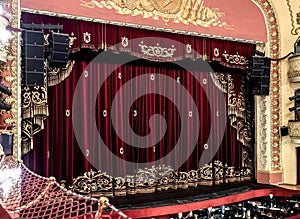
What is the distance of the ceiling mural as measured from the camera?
173 inches

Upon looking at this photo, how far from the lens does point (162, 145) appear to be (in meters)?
5.46

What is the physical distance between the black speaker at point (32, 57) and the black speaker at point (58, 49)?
166 millimetres

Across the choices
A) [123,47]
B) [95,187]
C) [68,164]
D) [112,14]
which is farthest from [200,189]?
[112,14]

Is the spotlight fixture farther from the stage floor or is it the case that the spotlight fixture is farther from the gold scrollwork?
the gold scrollwork

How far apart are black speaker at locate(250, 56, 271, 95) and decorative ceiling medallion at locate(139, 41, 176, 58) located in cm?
130

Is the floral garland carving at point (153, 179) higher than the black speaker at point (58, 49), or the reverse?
the black speaker at point (58, 49)

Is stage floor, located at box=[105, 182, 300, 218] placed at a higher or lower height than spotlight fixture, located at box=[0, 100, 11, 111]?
lower

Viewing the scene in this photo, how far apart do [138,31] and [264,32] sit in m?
2.23

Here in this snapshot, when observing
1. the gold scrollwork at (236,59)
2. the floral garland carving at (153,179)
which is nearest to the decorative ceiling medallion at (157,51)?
the gold scrollwork at (236,59)

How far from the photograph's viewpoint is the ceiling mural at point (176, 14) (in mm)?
4398

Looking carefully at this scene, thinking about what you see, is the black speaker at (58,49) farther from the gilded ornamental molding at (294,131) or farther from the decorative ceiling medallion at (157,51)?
the gilded ornamental molding at (294,131)

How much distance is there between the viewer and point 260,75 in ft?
18.9

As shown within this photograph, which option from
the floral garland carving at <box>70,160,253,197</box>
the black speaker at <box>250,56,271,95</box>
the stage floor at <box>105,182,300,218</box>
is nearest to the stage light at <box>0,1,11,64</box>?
the floral garland carving at <box>70,160,253,197</box>

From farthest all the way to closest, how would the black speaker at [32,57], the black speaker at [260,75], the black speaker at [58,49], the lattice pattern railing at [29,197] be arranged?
the black speaker at [260,75] < the black speaker at [58,49] < the black speaker at [32,57] < the lattice pattern railing at [29,197]
